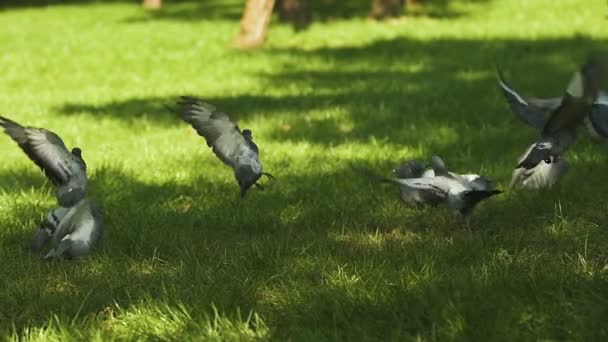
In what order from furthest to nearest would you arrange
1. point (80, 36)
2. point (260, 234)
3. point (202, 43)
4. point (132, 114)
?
point (80, 36) < point (202, 43) < point (132, 114) < point (260, 234)

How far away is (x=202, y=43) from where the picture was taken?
14.7 m

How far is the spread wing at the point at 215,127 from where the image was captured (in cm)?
408

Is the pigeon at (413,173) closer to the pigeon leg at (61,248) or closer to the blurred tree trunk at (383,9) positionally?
the pigeon leg at (61,248)

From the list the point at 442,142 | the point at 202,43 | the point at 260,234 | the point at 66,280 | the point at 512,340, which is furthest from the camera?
the point at 202,43

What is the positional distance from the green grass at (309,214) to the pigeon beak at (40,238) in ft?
0.36

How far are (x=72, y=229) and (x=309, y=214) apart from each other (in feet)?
5.12

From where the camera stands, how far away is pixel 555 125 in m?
4.35

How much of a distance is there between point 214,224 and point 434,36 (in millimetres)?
10119

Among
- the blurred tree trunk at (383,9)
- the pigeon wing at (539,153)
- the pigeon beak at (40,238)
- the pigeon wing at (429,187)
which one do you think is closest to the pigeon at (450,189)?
the pigeon wing at (429,187)

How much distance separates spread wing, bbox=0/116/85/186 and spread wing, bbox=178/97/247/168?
0.61m

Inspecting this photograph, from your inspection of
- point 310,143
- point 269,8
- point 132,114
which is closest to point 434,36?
point 269,8

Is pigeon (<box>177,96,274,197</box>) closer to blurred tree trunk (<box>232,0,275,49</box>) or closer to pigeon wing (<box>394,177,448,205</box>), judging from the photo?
pigeon wing (<box>394,177,448,205</box>)

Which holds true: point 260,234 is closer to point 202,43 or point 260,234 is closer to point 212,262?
point 212,262

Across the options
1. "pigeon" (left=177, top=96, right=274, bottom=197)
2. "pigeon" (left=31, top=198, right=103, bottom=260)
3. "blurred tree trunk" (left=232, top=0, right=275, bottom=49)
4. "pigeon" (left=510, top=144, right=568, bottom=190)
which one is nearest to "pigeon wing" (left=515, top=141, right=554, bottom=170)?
"pigeon" (left=510, top=144, right=568, bottom=190)
